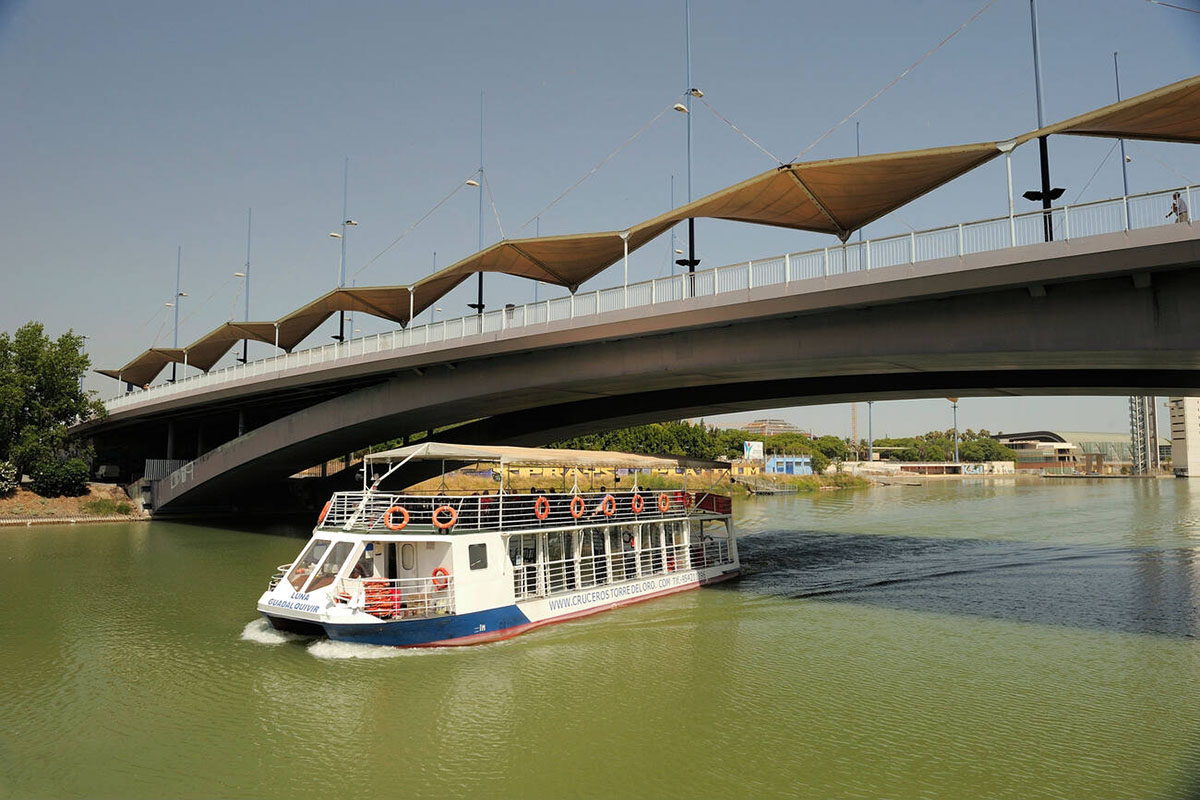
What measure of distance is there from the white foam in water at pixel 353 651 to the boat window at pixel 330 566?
Answer: 133 cm

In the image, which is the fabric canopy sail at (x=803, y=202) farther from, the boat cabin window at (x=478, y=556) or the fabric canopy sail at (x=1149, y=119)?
the boat cabin window at (x=478, y=556)

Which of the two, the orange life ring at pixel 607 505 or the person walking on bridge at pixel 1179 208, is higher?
the person walking on bridge at pixel 1179 208

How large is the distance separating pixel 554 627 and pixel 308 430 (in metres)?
26.0

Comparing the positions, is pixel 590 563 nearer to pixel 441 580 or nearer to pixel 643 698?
pixel 441 580

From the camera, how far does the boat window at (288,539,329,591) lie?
60.7 feet

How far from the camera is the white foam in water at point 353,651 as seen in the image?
17.3 meters

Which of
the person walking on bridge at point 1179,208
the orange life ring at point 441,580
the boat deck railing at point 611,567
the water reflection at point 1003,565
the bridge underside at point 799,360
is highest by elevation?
the person walking on bridge at point 1179,208

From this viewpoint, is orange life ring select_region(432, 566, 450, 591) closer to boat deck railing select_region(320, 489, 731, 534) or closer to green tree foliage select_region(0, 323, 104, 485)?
boat deck railing select_region(320, 489, 731, 534)

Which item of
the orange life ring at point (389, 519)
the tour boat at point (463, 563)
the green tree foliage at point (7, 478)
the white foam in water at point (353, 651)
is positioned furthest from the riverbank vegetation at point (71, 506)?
the orange life ring at point (389, 519)

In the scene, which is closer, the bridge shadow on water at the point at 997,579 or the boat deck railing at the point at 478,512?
the boat deck railing at the point at 478,512

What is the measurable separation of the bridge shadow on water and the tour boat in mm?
5985

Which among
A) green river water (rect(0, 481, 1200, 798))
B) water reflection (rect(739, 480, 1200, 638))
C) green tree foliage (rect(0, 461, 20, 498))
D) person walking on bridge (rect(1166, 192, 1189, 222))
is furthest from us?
green tree foliage (rect(0, 461, 20, 498))

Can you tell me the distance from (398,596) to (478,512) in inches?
110

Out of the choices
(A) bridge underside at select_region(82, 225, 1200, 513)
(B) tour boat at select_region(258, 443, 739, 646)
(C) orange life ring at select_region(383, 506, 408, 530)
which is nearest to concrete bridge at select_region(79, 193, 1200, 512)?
(A) bridge underside at select_region(82, 225, 1200, 513)
